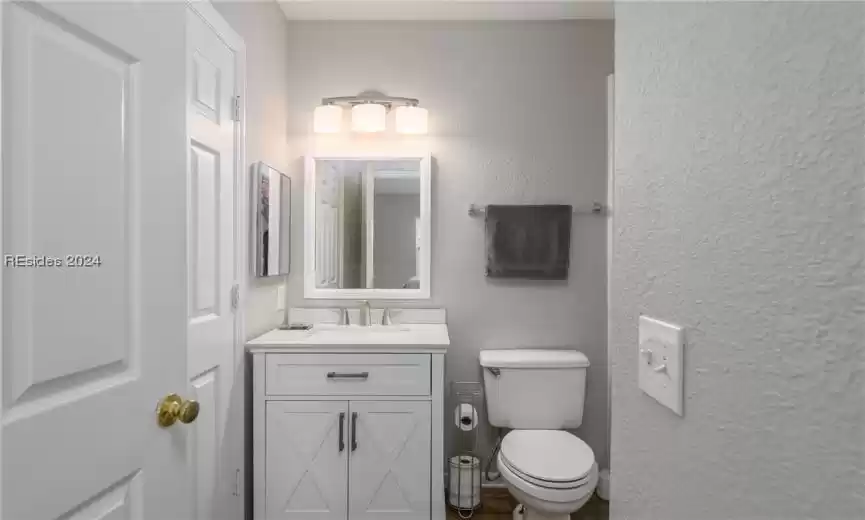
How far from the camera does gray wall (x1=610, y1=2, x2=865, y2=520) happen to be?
0.35 meters

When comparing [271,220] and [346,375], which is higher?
[271,220]

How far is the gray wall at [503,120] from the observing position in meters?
2.52

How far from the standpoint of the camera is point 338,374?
1.98 metres

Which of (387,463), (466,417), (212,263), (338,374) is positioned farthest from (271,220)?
(466,417)

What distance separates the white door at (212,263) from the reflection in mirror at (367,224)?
2.33 ft

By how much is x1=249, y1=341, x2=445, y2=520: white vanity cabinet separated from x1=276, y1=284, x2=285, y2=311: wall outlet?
443 millimetres

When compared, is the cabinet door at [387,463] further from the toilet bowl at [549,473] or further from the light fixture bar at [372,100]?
the light fixture bar at [372,100]

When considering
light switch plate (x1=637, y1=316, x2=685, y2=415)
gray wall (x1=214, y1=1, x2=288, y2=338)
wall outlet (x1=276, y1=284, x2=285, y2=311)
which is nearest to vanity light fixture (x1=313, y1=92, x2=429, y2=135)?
gray wall (x1=214, y1=1, x2=288, y2=338)

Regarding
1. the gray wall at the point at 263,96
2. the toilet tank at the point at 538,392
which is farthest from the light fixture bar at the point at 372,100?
the toilet tank at the point at 538,392

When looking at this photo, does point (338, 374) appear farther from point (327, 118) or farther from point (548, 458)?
point (327, 118)

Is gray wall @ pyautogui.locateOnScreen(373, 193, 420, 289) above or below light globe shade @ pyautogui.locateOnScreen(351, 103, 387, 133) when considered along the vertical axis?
below

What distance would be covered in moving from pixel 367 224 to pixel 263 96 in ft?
2.55

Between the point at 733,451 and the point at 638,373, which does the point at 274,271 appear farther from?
the point at 733,451

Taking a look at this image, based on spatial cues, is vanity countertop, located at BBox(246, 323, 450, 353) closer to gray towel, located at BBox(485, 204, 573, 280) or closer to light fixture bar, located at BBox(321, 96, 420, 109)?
gray towel, located at BBox(485, 204, 573, 280)
